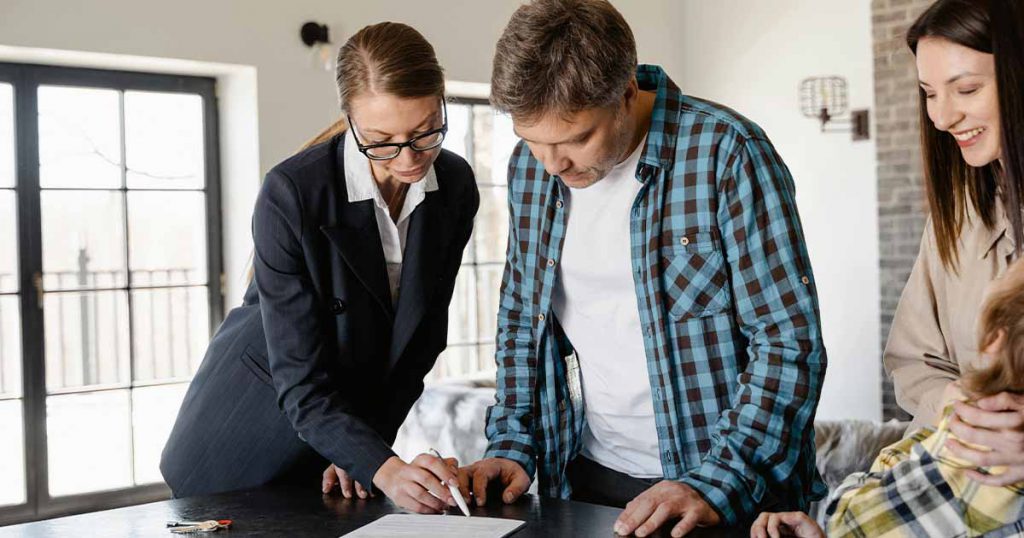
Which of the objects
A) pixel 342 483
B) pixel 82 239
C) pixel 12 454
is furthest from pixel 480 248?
pixel 342 483

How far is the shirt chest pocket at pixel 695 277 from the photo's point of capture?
1.76 meters

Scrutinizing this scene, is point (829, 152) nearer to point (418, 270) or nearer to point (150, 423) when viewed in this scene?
point (150, 423)

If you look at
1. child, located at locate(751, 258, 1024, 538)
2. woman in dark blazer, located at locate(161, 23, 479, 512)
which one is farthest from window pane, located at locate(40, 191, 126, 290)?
child, located at locate(751, 258, 1024, 538)

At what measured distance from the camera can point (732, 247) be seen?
5.69ft

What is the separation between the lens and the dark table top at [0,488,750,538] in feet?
5.30

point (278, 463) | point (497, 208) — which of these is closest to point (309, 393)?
point (278, 463)

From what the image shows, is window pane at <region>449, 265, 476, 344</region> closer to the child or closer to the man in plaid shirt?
the man in plaid shirt

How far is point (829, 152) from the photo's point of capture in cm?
615

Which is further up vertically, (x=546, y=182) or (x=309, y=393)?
(x=546, y=182)

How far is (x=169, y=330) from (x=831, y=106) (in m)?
3.59

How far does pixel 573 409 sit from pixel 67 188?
11.5 feet

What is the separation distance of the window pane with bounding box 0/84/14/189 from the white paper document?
138 inches

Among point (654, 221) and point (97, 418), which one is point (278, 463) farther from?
point (97, 418)

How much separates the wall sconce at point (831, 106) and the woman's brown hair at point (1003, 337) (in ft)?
16.2
